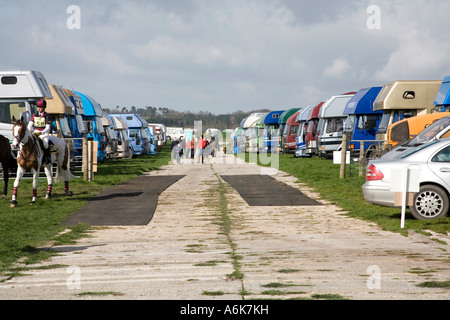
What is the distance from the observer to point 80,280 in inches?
295

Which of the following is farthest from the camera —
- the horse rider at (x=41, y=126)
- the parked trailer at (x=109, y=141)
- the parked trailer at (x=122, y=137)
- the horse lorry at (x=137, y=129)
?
the horse lorry at (x=137, y=129)

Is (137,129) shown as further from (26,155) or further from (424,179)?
(424,179)

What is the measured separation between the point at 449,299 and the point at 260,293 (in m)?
1.73

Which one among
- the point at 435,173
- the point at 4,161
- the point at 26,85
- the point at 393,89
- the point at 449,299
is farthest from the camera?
the point at 393,89

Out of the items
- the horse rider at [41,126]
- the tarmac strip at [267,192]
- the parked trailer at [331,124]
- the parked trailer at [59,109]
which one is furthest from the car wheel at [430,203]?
the parked trailer at [331,124]

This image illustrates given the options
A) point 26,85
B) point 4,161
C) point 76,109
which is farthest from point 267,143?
point 4,161

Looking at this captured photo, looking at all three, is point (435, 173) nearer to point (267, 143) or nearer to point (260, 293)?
point (260, 293)

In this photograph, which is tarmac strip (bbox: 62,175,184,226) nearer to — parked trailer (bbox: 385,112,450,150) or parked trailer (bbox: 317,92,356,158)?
parked trailer (bbox: 385,112,450,150)

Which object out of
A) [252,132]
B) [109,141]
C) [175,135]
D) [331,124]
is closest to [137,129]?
[252,132]

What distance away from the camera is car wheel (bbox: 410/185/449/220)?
12.5 m

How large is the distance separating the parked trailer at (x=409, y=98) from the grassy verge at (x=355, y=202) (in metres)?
3.31

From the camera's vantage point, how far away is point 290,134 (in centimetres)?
4881

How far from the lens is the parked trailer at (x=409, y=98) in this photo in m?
27.5

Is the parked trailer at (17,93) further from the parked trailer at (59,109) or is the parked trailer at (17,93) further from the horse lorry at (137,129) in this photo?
the horse lorry at (137,129)
